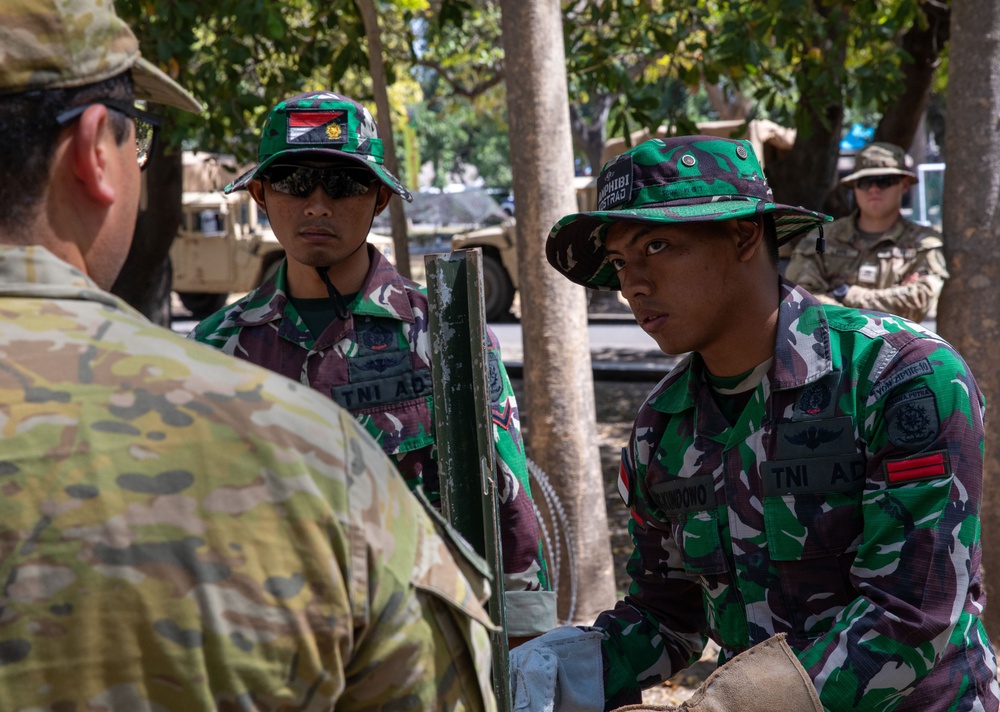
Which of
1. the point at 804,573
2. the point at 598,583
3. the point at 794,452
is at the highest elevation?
the point at 794,452

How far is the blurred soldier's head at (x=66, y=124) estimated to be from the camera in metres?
1.08

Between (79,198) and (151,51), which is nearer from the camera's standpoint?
(79,198)

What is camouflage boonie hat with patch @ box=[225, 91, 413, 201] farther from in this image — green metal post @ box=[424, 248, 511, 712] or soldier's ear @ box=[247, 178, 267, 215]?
green metal post @ box=[424, 248, 511, 712]

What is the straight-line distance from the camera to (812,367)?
195cm

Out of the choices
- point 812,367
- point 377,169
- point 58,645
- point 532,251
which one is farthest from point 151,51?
point 58,645

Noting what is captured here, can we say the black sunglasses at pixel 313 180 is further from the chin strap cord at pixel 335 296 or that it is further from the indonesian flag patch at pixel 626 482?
the indonesian flag patch at pixel 626 482

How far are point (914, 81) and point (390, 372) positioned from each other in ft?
22.4

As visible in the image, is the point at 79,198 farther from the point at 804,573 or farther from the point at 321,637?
the point at 804,573

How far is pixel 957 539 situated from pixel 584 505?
2929 mm

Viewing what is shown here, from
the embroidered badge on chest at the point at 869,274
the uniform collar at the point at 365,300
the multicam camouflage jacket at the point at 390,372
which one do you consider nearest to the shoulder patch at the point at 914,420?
the multicam camouflage jacket at the point at 390,372

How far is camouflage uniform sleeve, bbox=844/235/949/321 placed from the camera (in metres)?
5.45

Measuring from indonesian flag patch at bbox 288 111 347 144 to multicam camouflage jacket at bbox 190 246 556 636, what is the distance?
13.3 inches

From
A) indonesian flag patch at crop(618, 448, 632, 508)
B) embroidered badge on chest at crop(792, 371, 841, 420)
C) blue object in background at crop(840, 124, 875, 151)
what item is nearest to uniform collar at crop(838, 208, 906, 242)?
indonesian flag patch at crop(618, 448, 632, 508)

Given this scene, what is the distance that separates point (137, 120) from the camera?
1.43 metres
